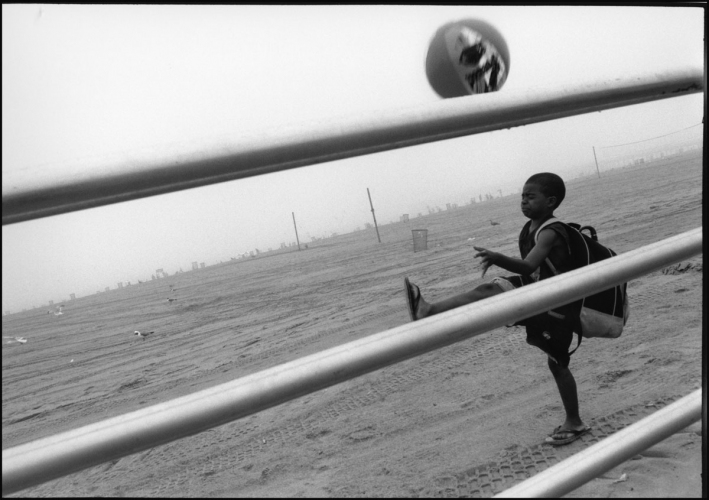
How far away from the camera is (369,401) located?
15.7 feet

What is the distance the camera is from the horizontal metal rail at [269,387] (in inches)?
25.3

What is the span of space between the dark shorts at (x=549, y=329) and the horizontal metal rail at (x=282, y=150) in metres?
1.93

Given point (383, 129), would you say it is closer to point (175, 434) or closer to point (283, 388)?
point (283, 388)

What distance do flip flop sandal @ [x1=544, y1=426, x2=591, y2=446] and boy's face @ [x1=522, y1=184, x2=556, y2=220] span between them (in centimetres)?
124

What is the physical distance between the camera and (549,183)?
307 centimetres

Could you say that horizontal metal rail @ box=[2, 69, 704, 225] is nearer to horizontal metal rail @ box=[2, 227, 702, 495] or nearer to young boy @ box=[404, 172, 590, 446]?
horizontal metal rail @ box=[2, 227, 702, 495]

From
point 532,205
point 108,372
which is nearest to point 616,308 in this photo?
point 532,205

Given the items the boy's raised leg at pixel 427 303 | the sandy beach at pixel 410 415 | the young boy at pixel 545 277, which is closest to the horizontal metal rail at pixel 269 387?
the sandy beach at pixel 410 415

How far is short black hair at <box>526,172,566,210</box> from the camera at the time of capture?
305 centimetres

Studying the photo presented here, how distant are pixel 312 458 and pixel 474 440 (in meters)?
1.10

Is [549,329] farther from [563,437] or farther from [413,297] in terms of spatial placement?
[413,297]

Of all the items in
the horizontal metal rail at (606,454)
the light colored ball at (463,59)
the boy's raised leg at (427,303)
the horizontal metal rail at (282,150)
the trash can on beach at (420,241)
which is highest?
the light colored ball at (463,59)

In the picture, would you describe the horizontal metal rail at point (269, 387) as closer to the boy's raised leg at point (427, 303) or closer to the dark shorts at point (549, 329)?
the boy's raised leg at point (427, 303)

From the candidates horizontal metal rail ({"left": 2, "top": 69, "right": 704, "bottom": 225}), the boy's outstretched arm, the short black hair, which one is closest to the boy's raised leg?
the boy's outstretched arm
